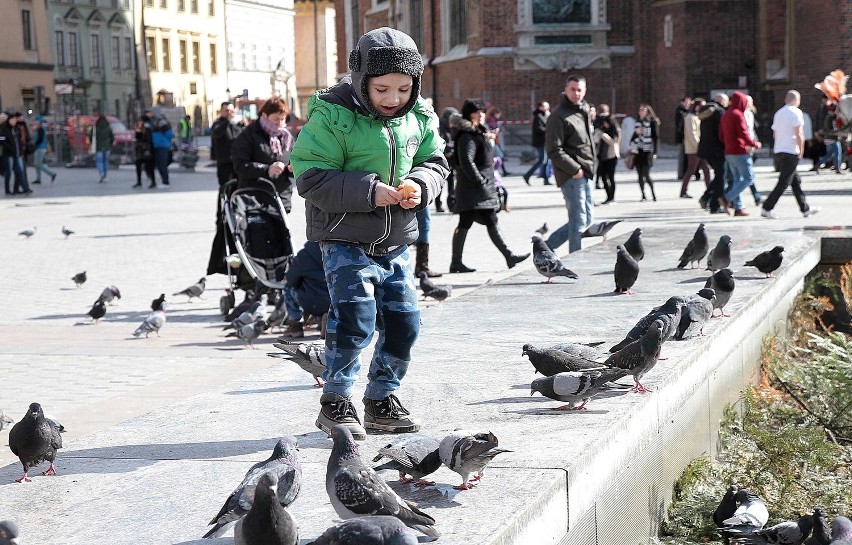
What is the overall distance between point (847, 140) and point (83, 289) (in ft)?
64.3

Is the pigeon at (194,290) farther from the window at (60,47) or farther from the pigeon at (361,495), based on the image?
the window at (60,47)

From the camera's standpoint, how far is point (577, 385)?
230 inches

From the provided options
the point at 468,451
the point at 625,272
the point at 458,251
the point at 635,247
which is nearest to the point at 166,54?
the point at 458,251

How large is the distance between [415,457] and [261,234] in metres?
7.30

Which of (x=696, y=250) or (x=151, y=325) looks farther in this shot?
(x=151, y=325)

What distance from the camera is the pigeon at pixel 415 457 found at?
480cm

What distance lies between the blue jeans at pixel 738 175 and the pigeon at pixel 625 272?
9.44m

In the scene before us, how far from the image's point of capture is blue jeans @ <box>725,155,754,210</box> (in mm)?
18641

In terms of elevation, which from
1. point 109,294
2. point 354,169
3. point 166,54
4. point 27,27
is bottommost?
point 109,294

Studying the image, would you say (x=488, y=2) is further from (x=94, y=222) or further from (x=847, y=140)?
(x=94, y=222)

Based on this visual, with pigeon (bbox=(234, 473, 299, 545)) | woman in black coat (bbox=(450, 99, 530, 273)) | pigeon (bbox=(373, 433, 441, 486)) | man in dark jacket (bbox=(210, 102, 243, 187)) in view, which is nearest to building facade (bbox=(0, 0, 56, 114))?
man in dark jacket (bbox=(210, 102, 243, 187))

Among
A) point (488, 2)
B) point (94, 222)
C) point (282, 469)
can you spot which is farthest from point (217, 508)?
point (488, 2)

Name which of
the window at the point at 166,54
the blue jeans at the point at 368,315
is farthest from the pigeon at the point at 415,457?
the window at the point at 166,54

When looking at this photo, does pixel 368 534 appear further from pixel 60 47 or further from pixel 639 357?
pixel 60 47
